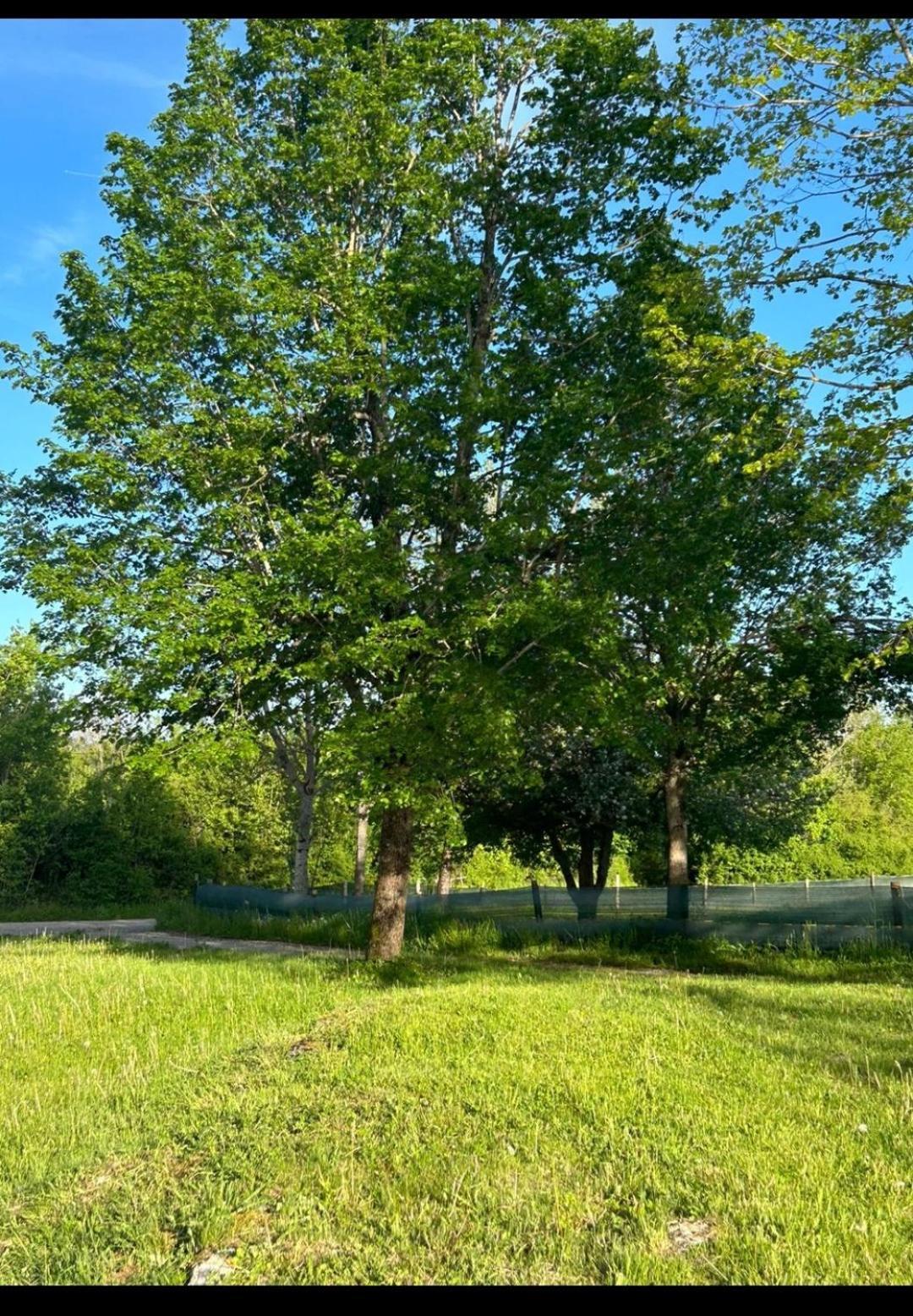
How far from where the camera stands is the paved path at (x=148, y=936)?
17562mm

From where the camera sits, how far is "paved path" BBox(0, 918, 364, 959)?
17.6 m

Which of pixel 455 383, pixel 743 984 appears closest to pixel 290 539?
pixel 455 383

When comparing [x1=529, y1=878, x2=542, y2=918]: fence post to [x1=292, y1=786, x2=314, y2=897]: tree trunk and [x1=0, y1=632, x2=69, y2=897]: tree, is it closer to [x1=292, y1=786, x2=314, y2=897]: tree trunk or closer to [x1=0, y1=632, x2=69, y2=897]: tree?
[x1=292, y1=786, x2=314, y2=897]: tree trunk

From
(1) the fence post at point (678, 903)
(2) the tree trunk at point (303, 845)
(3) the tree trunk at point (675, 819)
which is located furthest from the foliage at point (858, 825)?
(1) the fence post at point (678, 903)

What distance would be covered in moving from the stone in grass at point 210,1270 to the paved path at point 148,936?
11827mm

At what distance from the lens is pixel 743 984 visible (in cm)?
1145

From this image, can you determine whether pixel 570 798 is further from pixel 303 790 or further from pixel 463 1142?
pixel 463 1142

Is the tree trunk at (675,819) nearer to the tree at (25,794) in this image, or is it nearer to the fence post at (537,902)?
the fence post at (537,902)

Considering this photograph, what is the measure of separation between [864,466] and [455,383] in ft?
19.0

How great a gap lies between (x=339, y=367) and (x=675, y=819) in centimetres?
1235

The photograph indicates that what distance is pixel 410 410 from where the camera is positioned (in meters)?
13.0

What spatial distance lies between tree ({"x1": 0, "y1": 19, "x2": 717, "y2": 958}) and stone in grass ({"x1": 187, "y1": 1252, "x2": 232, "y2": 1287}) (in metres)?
8.37

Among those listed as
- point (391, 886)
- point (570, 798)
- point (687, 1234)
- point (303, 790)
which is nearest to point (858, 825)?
point (570, 798)

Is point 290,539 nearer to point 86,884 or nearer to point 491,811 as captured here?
point 491,811
